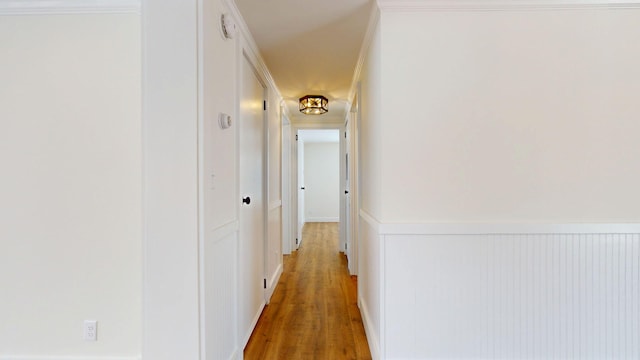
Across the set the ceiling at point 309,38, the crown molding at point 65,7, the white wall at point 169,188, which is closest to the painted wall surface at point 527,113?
the ceiling at point 309,38

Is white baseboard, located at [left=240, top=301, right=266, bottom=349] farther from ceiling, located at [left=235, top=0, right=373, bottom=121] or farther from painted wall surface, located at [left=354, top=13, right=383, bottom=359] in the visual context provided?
ceiling, located at [left=235, top=0, right=373, bottom=121]

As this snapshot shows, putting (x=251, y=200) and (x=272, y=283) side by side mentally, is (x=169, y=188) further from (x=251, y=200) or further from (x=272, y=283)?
(x=272, y=283)

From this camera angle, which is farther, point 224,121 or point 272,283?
point 272,283

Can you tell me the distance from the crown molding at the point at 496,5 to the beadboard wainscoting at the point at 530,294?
1.22 metres

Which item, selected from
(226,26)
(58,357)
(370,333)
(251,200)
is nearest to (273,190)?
(251,200)

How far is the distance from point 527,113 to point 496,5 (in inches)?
24.6

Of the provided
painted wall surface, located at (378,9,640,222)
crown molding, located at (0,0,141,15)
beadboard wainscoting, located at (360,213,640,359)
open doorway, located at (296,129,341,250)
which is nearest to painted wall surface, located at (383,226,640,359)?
beadboard wainscoting, located at (360,213,640,359)

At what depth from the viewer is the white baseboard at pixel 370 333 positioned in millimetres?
1872

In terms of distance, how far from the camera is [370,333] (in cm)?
211

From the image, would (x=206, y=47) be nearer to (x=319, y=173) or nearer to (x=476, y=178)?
(x=476, y=178)

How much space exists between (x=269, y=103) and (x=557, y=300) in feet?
8.96

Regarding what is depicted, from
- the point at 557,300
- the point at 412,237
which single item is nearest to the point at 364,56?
the point at 412,237

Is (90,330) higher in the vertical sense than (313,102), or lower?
lower

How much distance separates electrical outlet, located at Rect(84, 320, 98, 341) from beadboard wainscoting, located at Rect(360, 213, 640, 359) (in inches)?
69.7
